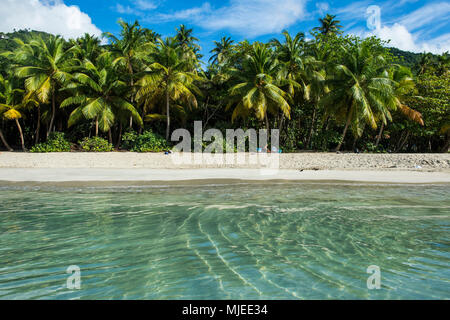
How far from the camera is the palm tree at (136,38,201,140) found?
65.3 feet

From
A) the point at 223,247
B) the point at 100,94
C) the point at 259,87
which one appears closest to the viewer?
the point at 223,247

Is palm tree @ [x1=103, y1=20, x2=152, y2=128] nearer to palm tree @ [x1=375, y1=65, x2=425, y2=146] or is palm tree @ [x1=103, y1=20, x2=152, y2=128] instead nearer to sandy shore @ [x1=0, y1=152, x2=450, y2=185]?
sandy shore @ [x1=0, y1=152, x2=450, y2=185]

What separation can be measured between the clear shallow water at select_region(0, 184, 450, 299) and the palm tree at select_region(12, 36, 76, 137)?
14.3m

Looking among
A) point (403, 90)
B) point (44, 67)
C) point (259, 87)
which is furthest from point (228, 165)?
point (403, 90)

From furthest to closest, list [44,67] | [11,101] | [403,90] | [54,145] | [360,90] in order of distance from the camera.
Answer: [403,90], [11,101], [44,67], [54,145], [360,90]

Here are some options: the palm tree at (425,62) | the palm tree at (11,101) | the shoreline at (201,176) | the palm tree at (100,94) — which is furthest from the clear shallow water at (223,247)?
the palm tree at (425,62)

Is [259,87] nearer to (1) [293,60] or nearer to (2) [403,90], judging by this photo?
(1) [293,60]

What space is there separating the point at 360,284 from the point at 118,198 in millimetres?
6624

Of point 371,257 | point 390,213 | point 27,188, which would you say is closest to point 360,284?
point 371,257

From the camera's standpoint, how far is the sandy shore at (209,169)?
11.6 metres

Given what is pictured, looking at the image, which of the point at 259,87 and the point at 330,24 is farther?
the point at 330,24

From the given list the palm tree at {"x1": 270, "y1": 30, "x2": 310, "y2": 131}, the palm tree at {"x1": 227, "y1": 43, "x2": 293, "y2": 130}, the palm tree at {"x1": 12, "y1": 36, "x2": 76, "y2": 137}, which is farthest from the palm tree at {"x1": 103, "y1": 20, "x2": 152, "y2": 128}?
the palm tree at {"x1": 270, "y1": 30, "x2": 310, "y2": 131}

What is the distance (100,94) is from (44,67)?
410cm

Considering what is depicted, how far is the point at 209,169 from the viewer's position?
14.2 metres
